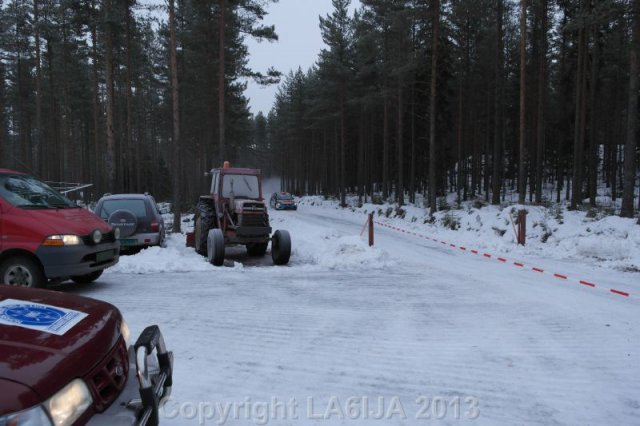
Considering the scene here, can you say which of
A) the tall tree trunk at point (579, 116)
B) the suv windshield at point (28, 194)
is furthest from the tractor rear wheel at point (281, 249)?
the tall tree trunk at point (579, 116)

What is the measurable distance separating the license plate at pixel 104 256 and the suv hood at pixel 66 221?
1.19ft

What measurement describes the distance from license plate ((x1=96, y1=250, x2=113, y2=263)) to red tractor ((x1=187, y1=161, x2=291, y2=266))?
3.03m

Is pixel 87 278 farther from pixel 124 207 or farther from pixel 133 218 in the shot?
pixel 124 207

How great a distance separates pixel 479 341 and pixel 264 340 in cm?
263

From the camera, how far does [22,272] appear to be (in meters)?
6.62

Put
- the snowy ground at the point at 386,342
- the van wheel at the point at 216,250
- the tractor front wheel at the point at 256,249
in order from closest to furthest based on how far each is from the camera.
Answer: the snowy ground at the point at 386,342
the van wheel at the point at 216,250
the tractor front wheel at the point at 256,249

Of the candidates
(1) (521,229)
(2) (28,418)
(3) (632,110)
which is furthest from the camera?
(3) (632,110)

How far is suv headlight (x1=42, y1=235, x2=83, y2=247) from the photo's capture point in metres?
6.59

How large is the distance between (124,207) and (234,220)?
319 cm

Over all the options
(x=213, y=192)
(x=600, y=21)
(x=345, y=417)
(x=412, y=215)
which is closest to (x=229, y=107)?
(x=412, y=215)

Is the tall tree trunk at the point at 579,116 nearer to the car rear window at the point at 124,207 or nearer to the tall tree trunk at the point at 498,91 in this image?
the tall tree trunk at the point at 498,91

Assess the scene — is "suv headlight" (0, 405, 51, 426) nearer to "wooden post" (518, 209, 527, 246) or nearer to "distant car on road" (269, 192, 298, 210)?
"wooden post" (518, 209, 527, 246)

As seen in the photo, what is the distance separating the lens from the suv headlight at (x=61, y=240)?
21.6 feet

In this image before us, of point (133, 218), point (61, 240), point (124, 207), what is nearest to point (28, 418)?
point (61, 240)
